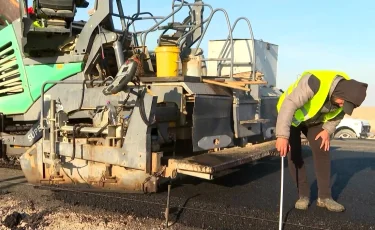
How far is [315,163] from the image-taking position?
475 centimetres

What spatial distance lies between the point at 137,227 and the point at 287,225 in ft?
4.68

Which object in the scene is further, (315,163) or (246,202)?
(246,202)

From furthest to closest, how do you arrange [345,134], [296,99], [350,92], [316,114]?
1. [345,134]
2. [316,114]
3. [296,99]
4. [350,92]

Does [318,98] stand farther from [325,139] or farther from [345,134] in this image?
[345,134]

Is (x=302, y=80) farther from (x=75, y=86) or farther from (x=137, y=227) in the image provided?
(x=75, y=86)

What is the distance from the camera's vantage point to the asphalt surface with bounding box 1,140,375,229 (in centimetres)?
428

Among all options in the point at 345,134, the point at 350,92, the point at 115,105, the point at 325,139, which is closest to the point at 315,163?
the point at 325,139

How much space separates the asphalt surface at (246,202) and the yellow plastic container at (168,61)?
1.52 m

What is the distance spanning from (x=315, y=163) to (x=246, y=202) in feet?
3.00

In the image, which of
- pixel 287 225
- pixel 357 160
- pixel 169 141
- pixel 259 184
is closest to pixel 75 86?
pixel 169 141

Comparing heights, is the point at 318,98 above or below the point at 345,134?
above

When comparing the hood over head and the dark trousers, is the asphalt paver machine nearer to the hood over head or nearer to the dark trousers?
the dark trousers

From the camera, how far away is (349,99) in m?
4.05

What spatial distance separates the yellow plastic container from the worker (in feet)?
6.43
